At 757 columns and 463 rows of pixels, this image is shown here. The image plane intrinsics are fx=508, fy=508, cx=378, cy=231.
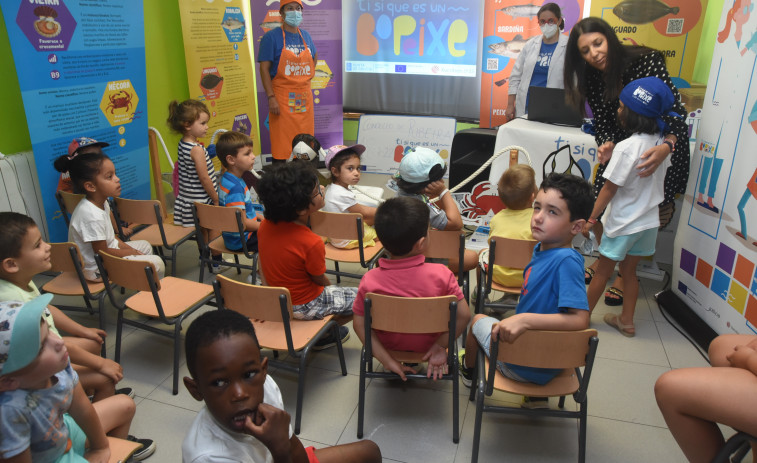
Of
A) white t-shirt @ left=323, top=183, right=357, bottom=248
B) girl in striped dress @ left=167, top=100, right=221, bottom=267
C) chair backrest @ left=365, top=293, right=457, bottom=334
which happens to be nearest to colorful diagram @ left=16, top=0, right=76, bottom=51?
girl in striped dress @ left=167, top=100, right=221, bottom=267

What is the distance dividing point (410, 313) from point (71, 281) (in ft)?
6.24

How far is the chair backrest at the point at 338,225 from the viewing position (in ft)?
9.31

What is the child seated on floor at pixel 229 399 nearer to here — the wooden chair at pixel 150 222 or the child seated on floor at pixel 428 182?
the child seated on floor at pixel 428 182

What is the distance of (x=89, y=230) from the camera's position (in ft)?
8.83

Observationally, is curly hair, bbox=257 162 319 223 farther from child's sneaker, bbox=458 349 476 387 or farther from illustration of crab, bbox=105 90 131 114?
illustration of crab, bbox=105 90 131 114

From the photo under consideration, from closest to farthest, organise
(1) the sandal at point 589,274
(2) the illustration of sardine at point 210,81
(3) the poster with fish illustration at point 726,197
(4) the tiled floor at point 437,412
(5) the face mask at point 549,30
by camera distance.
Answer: (4) the tiled floor at point 437,412 < (3) the poster with fish illustration at point 726,197 < (1) the sandal at point 589,274 < (5) the face mask at point 549,30 < (2) the illustration of sardine at point 210,81

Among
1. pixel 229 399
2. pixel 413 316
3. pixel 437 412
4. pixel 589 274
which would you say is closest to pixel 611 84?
pixel 589 274

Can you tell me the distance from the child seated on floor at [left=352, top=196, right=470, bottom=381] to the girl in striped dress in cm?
189

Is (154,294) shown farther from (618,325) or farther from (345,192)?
(618,325)

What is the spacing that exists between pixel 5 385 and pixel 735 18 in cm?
347

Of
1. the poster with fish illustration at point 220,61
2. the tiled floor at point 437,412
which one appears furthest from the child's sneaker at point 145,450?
the poster with fish illustration at point 220,61

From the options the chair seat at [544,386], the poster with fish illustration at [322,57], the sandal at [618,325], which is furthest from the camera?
the poster with fish illustration at [322,57]

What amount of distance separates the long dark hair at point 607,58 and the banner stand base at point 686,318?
1.26m

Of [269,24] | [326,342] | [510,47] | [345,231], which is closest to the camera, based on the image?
[326,342]
